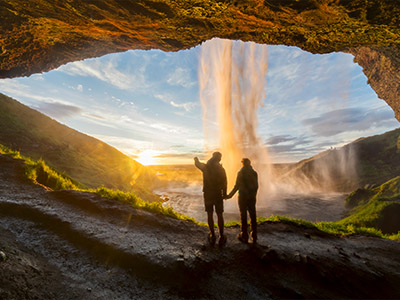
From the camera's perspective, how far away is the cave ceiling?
787cm

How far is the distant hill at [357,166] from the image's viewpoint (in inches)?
1876

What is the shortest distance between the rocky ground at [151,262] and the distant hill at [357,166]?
2048 inches

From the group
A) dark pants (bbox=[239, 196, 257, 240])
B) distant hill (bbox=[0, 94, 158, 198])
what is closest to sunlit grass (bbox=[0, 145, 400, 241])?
dark pants (bbox=[239, 196, 257, 240])

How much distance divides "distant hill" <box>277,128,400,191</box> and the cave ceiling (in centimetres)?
4840

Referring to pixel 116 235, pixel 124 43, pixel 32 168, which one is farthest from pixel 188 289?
pixel 124 43

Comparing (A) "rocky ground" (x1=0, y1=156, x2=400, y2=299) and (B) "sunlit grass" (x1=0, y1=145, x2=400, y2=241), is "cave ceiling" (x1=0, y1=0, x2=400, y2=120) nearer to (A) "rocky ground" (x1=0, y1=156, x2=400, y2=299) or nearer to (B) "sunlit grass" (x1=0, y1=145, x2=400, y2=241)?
(B) "sunlit grass" (x1=0, y1=145, x2=400, y2=241)

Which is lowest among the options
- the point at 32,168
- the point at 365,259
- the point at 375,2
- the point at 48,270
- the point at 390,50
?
the point at 365,259

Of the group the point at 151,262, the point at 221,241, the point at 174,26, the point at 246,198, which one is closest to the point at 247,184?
the point at 246,198

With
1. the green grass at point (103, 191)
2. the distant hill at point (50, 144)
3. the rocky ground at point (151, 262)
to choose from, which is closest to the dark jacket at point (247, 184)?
the rocky ground at point (151, 262)

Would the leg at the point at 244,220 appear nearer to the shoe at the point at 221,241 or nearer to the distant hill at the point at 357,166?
the shoe at the point at 221,241

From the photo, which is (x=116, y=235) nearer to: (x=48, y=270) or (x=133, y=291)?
(x=48, y=270)

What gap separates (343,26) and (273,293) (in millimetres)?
12303

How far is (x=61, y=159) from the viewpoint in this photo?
109ft

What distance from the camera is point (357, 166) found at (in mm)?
55250
